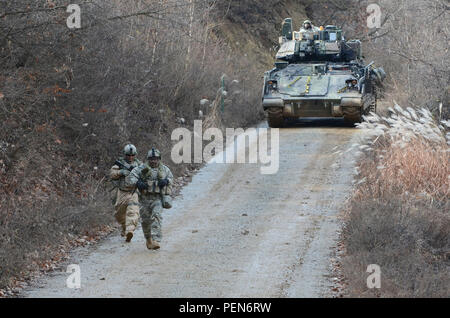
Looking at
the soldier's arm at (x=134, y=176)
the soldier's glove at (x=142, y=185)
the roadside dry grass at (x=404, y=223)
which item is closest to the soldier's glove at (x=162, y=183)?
the soldier's glove at (x=142, y=185)

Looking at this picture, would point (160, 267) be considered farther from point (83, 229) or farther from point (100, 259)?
point (83, 229)

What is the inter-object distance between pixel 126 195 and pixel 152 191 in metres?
0.65

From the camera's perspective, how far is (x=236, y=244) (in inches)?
417

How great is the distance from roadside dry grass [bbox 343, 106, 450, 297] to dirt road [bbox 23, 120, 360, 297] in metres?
0.46

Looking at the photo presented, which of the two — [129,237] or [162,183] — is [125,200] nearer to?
[129,237]

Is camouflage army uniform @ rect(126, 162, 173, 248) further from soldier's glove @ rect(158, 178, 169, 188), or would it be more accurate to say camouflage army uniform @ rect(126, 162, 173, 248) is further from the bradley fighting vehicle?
the bradley fighting vehicle

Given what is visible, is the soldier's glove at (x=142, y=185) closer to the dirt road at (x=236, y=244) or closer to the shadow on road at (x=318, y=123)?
the dirt road at (x=236, y=244)

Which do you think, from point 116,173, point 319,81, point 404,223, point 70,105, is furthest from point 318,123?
point 116,173

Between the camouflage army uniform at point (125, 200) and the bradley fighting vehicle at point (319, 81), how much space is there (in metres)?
10.2

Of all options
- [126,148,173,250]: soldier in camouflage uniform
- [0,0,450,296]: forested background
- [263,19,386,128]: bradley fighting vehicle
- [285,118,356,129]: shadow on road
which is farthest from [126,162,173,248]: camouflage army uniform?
[285,118,356,129]: shadow on road

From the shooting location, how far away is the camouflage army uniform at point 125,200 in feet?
34.4

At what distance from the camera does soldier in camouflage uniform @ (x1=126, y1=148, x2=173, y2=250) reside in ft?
33.3

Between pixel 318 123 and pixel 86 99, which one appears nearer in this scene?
pixel 86 99

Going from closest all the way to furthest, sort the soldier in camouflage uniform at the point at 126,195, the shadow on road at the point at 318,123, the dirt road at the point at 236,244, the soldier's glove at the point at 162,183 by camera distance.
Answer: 1. the dirt road at the point at 236,244
2. the soldier's glove at the point at 162,183
3. the soldier in camouflage uniform at the point at 126,195
4. the shadow on road at the point at 318,123
